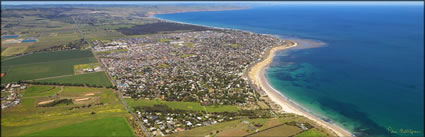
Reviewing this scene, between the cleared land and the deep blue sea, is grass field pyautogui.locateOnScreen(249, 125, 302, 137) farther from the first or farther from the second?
the deep blue sea

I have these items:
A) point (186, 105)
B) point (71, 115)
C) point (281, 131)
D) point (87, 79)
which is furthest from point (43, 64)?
point (281, 131)

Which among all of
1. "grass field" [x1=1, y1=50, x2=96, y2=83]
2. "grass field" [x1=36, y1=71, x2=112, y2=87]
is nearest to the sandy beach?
"grass field" [x1=36, y1=71, x2=112, y2=87]

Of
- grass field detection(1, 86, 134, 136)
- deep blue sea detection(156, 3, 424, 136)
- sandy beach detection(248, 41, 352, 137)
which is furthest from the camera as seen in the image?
deep blue sea detection(156, 3, 424, 136)

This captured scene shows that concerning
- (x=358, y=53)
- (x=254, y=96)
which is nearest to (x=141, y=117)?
(x=254, y=96)

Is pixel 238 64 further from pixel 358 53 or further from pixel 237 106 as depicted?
pixel 358 53

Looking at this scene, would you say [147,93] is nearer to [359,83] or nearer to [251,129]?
[251,129]

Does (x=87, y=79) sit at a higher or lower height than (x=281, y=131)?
higher
